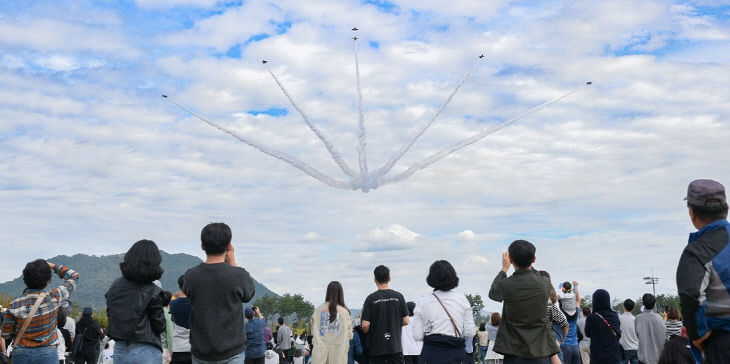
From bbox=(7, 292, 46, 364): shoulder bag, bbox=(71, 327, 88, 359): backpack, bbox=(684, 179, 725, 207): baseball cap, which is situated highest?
bbox=(684, 179, 725, 207): baseball cap

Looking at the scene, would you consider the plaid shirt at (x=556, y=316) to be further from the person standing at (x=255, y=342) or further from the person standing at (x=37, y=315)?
the person standing at (x=37, y=315)

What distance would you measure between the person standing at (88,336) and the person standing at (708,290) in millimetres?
14836

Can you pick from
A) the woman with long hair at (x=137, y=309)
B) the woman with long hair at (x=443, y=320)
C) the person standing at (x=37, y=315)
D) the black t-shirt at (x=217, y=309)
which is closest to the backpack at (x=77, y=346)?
the person standing at (x=37, y=315)

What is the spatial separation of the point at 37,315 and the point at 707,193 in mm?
6697

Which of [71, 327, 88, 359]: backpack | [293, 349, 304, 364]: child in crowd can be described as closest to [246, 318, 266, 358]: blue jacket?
[71, 327, 88, 359]: backpack

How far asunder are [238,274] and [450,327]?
10.1 ft

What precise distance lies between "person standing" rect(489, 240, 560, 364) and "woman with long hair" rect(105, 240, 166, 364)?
3271 millimetres

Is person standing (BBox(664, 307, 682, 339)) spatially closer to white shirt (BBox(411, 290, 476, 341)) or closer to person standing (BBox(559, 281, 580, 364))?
person standing (BBox(559, 281, 580, 364))

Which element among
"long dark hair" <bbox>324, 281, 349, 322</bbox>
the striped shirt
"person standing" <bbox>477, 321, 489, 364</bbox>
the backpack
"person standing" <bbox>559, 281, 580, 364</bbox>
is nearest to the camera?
"long dark hair" <bbox>324, 281, 349, 322</bbox>

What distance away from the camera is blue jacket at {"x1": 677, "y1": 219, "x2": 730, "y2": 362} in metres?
4.20

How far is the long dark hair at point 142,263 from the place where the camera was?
6.25 metres

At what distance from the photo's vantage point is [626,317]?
13.6 meters

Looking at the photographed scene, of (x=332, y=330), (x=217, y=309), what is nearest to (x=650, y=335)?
(x=332, y=330)

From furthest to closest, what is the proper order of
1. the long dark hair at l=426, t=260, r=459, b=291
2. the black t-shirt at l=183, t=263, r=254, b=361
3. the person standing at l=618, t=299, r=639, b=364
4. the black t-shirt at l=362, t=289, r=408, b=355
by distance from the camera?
1. the person standing at l=618, t=299, r=639, b=364
2. the black t-shirt at l=362, t=289, r=408, b=355
3. the long dark hair at l=426, t=260, r=459, b=291
4. the black t-shirt at l=183, t=263, r=254, b=361
